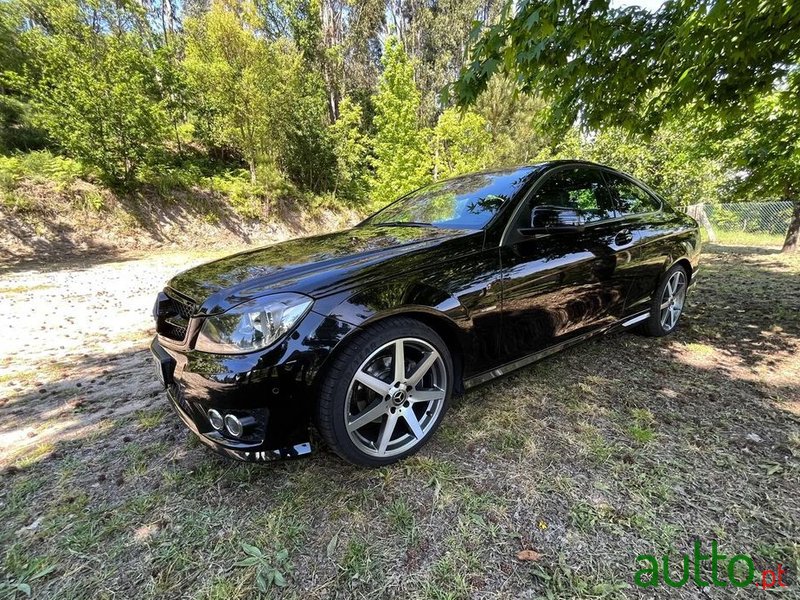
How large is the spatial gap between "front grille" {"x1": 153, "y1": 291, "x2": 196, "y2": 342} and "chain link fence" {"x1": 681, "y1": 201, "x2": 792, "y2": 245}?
1431cm

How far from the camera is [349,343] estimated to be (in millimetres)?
1769

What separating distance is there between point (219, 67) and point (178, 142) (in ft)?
13.7

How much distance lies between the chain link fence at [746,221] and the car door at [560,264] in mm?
11654

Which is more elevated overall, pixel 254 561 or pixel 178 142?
pixel 178 142

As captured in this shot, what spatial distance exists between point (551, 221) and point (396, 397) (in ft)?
4.81

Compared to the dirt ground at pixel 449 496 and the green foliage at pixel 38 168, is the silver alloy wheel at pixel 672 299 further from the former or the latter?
the green foliage at pixel 38 168

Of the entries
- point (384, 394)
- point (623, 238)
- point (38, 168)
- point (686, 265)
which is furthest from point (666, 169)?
point (38, 168)

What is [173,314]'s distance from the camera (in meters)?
2.09

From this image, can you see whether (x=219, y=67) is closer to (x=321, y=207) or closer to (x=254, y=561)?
(x=321, y=207)

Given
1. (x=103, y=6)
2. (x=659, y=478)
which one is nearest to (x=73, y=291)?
(x=659, y=478)

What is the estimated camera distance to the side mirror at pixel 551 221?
7.70 ft

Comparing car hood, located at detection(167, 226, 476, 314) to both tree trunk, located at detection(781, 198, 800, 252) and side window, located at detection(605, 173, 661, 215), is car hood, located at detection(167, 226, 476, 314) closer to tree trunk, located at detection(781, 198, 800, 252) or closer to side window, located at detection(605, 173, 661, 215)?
side window, located at detection(605, 173, 661, 215)

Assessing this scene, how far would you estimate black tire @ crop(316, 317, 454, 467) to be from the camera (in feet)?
5.67

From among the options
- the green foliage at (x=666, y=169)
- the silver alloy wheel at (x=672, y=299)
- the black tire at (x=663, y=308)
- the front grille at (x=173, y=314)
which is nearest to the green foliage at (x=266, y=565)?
the front grille at (x=173, y=314)
